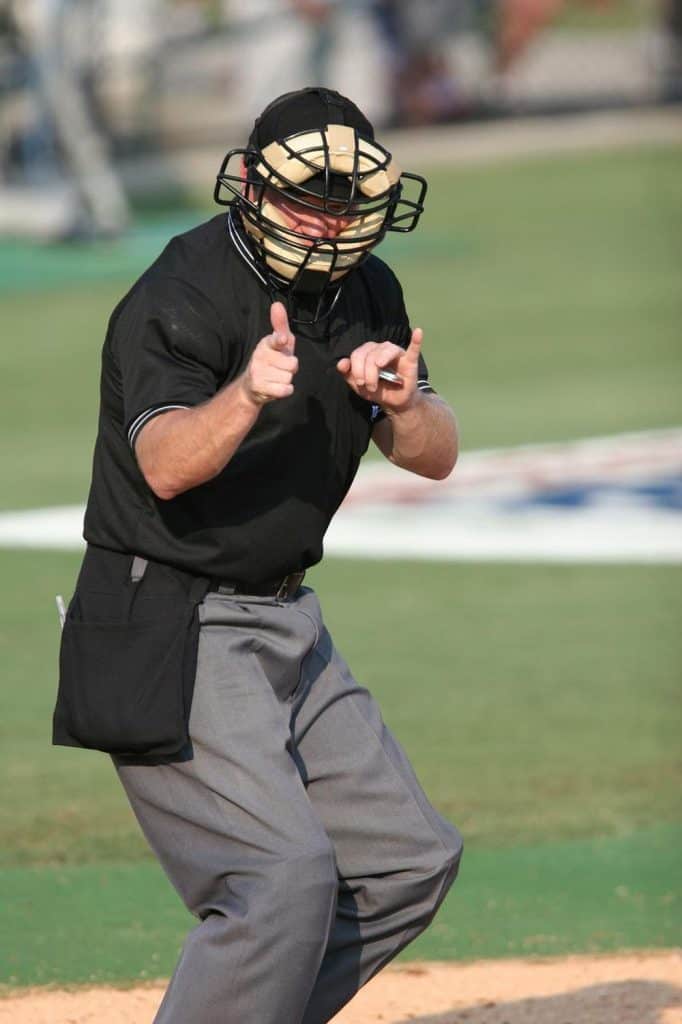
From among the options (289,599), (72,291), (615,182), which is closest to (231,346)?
(289,599)

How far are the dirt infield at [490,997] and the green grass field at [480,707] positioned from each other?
0.18m

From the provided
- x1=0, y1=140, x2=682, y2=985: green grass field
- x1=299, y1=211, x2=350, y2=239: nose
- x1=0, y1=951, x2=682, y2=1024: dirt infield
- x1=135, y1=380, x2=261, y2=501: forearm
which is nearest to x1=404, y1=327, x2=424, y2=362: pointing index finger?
x1=299, y1=211, x2=350, y2=239: nose

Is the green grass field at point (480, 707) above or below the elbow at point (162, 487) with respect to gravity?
below

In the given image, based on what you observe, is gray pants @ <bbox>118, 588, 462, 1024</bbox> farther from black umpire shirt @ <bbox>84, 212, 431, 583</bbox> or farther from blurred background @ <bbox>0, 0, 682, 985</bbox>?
blurred background @ <bbox>0, 0, 682, 985</bbox>

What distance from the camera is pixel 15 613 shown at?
9328 mm

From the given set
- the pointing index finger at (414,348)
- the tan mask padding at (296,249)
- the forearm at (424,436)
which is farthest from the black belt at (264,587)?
the tan mask padding at (296,249)

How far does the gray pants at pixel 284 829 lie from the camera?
11.5 ft

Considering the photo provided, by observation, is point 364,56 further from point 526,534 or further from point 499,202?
point 526,534

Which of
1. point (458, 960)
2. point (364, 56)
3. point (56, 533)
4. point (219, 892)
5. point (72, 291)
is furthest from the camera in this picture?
point (364, 56)

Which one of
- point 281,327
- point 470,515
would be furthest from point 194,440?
point 470,515

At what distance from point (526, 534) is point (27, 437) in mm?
4637

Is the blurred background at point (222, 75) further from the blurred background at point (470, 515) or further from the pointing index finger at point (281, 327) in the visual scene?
the pointing index finger at point (281, 327)

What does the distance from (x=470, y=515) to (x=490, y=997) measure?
255 inches

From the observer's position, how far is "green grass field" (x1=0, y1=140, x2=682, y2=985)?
224 inches
